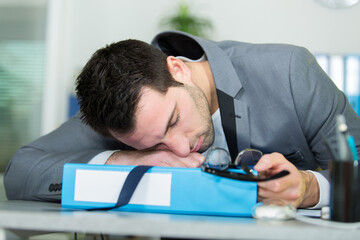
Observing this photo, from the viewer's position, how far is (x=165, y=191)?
718 mm

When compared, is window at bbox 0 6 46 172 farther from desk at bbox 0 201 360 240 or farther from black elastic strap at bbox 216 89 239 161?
desk at bbox 0 201 360 240

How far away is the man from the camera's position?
98 centimetres

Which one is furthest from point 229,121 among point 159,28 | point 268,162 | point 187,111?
point 159,28

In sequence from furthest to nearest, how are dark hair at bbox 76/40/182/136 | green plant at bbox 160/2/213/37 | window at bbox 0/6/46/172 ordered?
green plant at bbox 160/2/213/37, window at bbox 0/6/46/172, dark hair at bbox 76/40/182/136

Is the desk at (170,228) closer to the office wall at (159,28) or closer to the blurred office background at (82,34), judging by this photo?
the blurred office background at (82,34)

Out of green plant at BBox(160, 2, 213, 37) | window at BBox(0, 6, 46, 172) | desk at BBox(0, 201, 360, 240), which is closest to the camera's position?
desk at BBox(0, 201, 360, 240)

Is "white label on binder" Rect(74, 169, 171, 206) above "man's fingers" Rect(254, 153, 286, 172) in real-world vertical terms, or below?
below

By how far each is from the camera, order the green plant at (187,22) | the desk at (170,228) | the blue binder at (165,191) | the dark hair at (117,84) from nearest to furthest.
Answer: the desk at (170,228)
the blue binder at (165,191)
the dark hair at (117,84)
the green plant at (187,22)

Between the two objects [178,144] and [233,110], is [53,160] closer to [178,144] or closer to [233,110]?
[178,144]

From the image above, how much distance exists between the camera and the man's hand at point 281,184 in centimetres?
70

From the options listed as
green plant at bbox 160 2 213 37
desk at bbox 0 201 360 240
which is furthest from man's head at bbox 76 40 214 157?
green plant at bbox 160 2 213 37

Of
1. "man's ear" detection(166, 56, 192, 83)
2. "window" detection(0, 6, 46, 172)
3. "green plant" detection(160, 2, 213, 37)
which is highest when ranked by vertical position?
"green plant" detection(160, 2, 213, 37)

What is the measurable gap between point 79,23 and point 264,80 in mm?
2994

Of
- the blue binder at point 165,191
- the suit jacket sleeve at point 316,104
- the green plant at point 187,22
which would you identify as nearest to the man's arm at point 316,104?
the suit jacket sleeve at point 316,104
